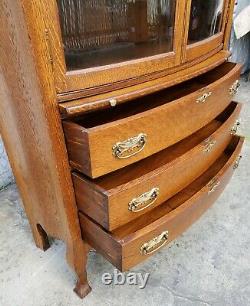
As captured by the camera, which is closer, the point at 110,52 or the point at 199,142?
the point at 110,52

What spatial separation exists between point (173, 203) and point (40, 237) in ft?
1.80

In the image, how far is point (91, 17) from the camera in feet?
2.19

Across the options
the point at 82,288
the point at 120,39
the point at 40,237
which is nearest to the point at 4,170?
the point at 40,237

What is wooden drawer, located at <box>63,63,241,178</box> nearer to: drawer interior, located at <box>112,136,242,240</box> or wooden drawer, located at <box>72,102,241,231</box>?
wooden drawer, located at <box>72,102,241,231</box>

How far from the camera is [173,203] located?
0.84 meters

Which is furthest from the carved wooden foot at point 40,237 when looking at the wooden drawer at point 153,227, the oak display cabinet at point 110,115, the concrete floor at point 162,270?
the wooden drawer at point 153,227

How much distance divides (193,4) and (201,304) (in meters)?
0.89

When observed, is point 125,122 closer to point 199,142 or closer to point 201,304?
point 199,142

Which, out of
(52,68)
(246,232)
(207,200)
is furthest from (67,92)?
(246,232)

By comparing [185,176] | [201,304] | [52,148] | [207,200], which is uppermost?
[52,148]

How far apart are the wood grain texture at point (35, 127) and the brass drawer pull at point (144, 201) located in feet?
0.52

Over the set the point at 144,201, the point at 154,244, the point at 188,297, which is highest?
the point at 144,201

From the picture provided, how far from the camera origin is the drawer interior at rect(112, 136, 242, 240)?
739mm

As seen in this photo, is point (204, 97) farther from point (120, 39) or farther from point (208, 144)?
point (120, 39)
